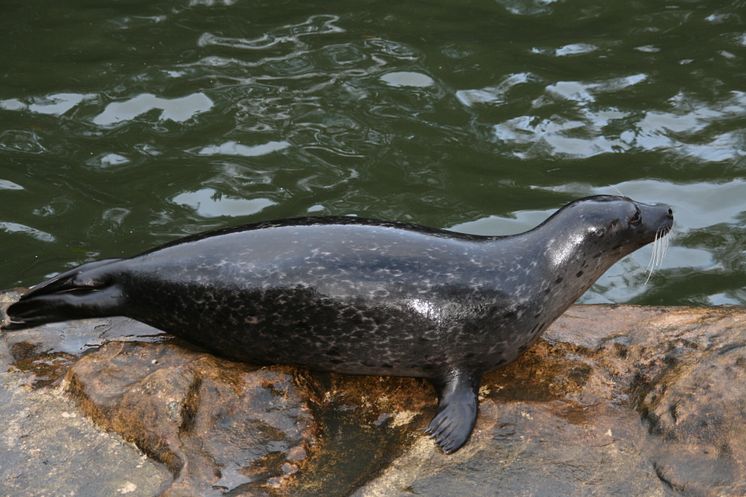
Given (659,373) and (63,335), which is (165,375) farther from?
(659,373)

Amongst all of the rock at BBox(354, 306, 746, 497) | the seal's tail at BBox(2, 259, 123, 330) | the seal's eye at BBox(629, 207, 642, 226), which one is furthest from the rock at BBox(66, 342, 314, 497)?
the seal's eye at BBox(629, 207, 642, 226)

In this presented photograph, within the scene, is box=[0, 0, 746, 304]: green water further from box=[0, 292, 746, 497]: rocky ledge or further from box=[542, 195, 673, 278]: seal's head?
box=[0, 292, 746, 497]: rocky ledge

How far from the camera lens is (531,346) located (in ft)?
18.5

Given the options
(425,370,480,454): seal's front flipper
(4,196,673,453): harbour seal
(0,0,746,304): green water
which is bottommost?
(0,0,746,304): green water

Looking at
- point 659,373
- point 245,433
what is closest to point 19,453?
point 245,433

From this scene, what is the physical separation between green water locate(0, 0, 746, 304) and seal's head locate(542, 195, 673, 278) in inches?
61.8

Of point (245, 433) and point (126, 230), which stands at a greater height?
point (245, 433)

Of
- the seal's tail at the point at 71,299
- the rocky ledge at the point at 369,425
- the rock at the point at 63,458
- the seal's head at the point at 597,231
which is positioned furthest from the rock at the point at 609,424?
the seal's tail at the point at 71,299

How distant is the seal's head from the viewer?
5715mm

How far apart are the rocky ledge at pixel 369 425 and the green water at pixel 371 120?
221 cm

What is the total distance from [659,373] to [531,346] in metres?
0.71

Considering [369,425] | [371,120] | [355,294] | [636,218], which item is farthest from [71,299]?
[371,120]

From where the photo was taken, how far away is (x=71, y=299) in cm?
577

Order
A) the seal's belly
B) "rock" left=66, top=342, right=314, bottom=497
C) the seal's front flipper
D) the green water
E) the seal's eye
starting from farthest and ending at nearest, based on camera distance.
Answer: the green water → the seal's eye → the seal's belly → the seal's front flipper → "rock" left=66, top=342, right=314, bottom=497
